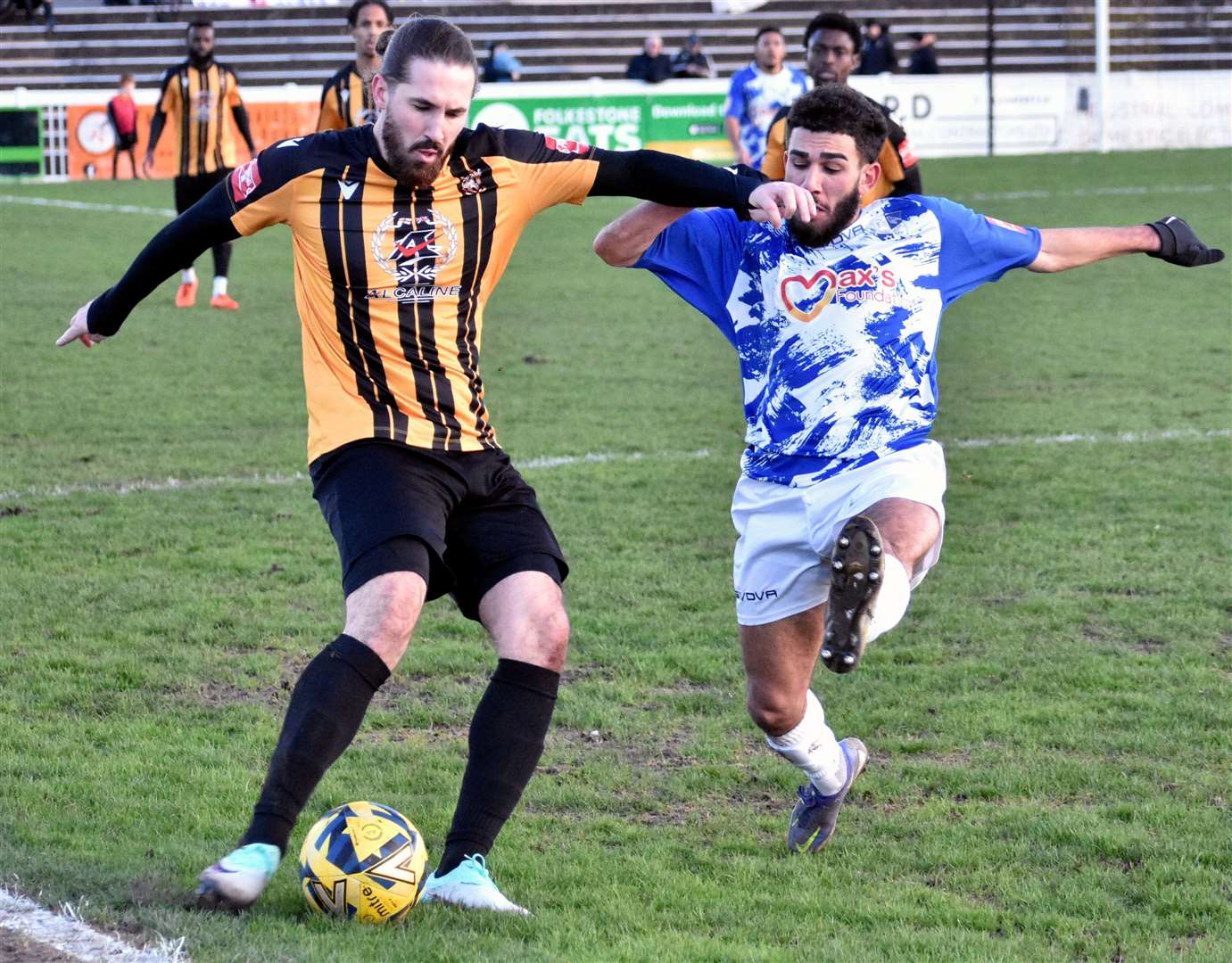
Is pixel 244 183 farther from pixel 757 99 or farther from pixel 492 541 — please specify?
pixel 757 99

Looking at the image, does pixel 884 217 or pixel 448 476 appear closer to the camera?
A: pixel 448 476

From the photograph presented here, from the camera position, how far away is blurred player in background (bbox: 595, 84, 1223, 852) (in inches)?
165

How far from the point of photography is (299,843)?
4.09 meters

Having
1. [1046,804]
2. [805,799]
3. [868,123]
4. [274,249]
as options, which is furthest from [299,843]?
[274,249]

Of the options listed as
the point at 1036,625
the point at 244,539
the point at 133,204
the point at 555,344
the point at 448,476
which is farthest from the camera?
the point at 133,204

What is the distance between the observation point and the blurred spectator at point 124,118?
1036 inches

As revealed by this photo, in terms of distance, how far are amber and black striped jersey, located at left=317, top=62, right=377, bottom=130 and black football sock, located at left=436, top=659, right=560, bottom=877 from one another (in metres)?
9.81

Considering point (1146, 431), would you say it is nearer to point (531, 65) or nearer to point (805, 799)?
point (805, 799)

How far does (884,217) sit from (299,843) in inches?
83.8

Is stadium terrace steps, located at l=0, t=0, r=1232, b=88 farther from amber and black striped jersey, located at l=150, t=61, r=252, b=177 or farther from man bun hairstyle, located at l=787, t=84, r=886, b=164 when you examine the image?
man bun hairstyle, located at l=787, t=84, r=886, b=164

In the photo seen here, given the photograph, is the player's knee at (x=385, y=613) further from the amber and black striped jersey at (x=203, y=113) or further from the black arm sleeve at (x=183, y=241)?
the amber and black striped jersey at (x=203, y=113)

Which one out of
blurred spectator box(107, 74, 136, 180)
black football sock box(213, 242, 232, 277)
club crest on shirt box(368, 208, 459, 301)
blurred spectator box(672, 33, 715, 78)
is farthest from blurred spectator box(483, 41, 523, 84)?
club crest on shirt box(368, 208, 459, 301)

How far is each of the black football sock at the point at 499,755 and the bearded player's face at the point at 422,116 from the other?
114 centimetres

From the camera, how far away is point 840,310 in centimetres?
426
